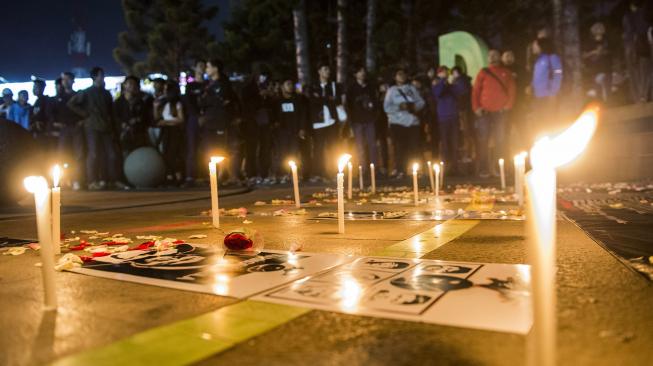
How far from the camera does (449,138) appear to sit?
1174 centimetres

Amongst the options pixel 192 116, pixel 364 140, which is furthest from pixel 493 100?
pixel 192 116

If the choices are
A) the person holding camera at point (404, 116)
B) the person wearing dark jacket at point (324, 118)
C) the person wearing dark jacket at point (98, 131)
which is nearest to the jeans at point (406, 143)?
the person holding camera at point (404, 116)

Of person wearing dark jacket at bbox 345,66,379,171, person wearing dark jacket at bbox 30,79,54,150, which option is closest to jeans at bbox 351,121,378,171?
person wearing dark jacket at bbox 345,66,379,171

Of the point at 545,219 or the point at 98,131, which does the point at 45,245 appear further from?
the point at 98,131

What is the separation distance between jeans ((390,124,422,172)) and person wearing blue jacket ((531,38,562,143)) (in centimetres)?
252

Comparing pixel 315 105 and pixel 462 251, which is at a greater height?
pixel 315 105

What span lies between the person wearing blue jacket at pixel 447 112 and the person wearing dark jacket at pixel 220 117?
4145 mm

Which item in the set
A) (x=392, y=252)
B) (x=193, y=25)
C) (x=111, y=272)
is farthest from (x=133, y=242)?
(x=193, y=25)

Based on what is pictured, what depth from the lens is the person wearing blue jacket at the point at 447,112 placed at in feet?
37.6

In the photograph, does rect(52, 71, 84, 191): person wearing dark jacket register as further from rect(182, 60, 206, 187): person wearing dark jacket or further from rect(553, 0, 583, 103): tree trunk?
rect(553, 0, 583, 103): tree trunk

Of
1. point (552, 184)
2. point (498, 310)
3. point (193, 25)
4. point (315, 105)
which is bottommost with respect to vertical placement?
point (498, 310)

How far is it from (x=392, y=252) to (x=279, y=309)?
120 centimetres

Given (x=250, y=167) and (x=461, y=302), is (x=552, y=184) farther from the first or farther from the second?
(x=250, y=167)

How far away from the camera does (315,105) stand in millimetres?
11859
